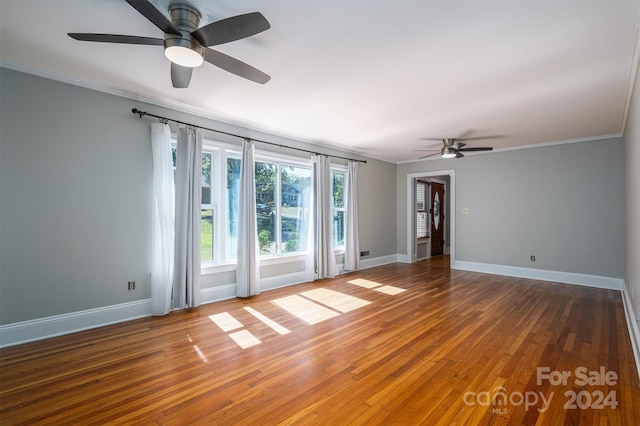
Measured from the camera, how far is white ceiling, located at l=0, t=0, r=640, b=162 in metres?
2.01

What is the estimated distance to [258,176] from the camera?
488cm

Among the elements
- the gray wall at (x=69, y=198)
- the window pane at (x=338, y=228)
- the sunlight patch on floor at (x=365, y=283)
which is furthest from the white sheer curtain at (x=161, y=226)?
the window pane at (x=338, y=228)

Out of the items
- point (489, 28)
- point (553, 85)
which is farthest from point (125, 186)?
point (553, 85)

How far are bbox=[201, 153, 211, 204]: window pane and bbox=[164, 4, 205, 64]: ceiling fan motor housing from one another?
91.7 inches

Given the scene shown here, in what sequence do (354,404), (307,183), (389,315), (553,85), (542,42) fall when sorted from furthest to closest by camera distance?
(307,183) < (389,315) < (553,85) < (542,42) < (354,404)

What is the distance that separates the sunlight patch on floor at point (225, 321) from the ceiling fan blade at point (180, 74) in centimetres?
255

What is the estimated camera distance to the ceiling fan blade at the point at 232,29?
5.67 feet

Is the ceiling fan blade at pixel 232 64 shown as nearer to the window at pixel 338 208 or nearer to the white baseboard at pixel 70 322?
the white baseboard at pixel 70 322

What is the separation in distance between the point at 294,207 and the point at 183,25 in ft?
12.0

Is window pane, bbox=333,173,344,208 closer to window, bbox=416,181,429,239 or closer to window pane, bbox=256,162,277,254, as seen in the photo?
window pane, bbox=256,162,277,254

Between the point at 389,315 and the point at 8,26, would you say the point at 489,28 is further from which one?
the point at 8,26

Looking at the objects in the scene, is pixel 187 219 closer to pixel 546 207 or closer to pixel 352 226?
pixel 352 226

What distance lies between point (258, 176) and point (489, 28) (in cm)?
364

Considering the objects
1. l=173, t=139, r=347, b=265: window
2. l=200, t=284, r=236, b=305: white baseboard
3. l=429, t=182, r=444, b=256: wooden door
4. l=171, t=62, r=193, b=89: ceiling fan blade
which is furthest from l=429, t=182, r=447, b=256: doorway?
l=171, t=62, r=193, b=89: ceiling fan blade
